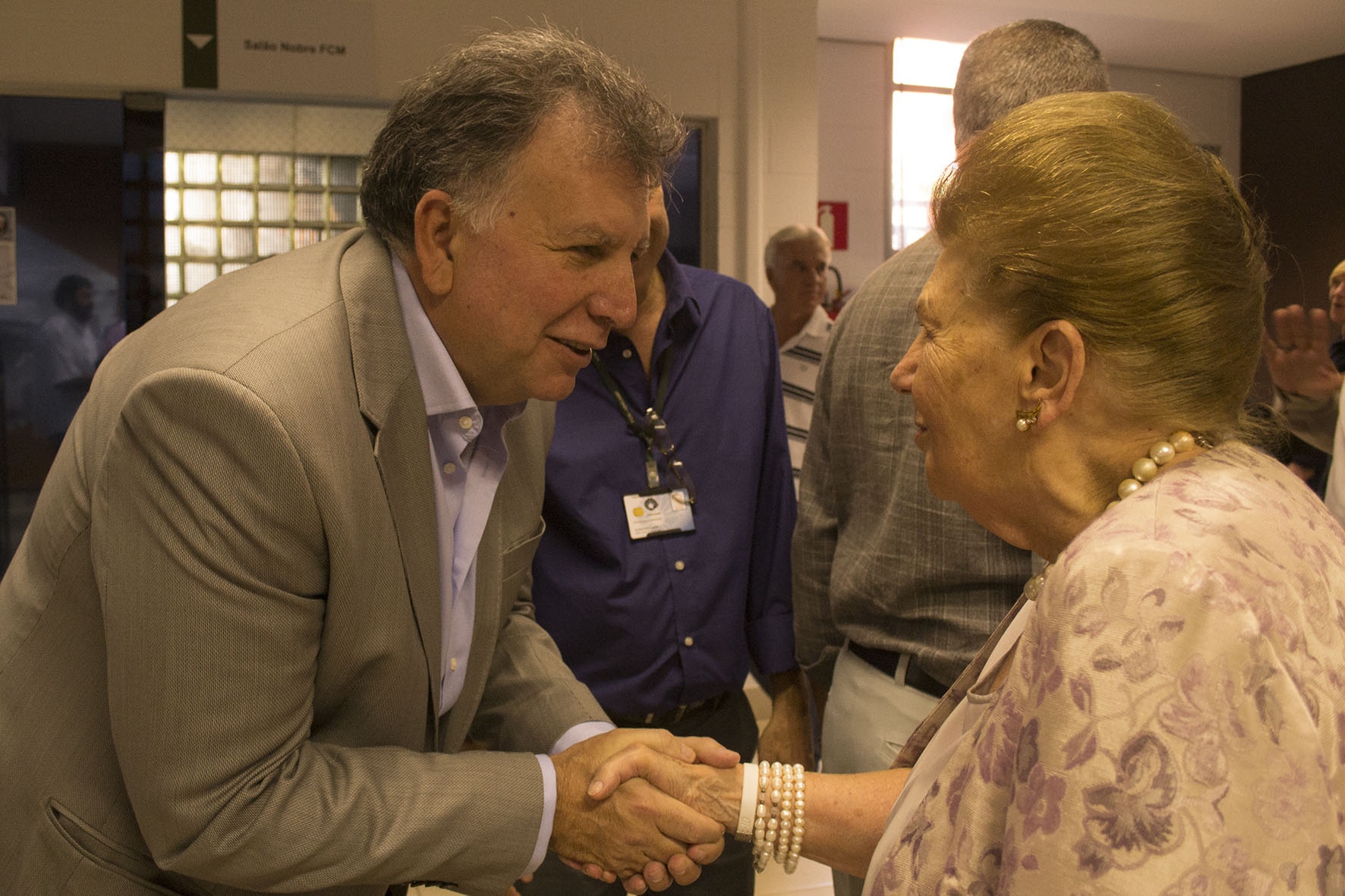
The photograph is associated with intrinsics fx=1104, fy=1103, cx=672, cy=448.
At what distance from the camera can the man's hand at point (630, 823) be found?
147 centimetres

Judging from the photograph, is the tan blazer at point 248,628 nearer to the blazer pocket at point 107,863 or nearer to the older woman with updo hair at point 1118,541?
the blazer pocket at point 107,863

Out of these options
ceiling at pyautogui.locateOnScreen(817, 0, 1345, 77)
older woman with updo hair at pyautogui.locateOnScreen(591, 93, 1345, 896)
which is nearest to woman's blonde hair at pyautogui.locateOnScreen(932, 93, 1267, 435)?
older woman with updo hair at pyautogui.locateOnScreen(591, 93, 1345, 896)

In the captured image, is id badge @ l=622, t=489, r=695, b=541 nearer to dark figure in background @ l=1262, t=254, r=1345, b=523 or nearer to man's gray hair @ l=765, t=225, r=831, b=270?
man's gray hair @ l=765, t=225, r=831, b=270

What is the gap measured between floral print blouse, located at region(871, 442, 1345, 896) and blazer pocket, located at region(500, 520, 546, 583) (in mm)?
850

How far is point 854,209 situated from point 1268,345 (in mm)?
4447

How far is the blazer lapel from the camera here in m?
1.29

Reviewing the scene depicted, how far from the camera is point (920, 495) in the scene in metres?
1.91

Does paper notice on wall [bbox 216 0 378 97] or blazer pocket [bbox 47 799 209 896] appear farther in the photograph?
paper notice on wall [bbox 216 0 378 97]

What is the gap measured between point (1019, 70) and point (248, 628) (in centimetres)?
161

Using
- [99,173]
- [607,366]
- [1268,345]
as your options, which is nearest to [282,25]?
[99,173]

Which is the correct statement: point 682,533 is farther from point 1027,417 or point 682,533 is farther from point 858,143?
point 858,143

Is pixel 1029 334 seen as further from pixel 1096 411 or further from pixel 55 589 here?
pixel 55 589

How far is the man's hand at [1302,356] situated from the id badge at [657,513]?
252 centimetres

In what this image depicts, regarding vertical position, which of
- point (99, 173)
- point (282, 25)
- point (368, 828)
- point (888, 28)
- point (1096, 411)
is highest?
point (888, 28)
